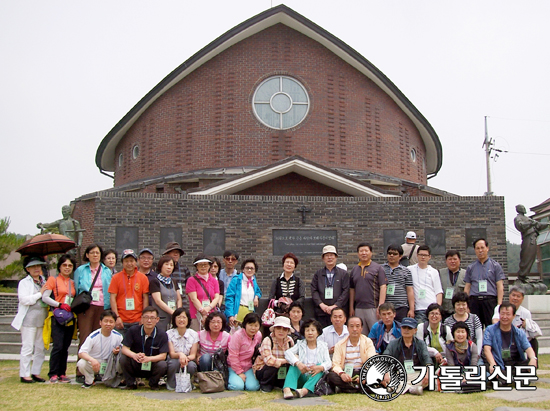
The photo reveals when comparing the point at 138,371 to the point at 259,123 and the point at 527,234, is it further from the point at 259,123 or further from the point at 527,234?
the point at 259,123

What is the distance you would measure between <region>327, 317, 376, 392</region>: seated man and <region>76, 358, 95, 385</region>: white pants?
2591mm

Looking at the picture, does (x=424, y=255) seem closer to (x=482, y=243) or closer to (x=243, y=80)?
(x=482, y=243)

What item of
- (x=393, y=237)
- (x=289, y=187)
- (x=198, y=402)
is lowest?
(x=198, y=402)

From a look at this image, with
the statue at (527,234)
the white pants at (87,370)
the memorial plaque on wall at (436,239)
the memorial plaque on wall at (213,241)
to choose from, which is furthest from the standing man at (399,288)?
the statue at (527,234)

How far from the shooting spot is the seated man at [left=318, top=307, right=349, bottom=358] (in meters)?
6.71

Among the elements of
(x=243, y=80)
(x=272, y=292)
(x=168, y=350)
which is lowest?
(x=168, y=350)

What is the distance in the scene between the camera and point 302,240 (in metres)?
12.7

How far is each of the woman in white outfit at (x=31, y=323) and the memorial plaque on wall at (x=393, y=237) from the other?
7.63 m

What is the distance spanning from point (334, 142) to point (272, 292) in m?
11.6

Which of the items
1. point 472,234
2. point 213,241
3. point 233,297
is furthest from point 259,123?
point 233,297

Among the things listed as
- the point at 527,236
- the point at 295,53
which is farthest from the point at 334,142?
the point at 527,236

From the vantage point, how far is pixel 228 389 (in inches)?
258

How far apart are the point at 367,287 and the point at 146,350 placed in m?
2.90

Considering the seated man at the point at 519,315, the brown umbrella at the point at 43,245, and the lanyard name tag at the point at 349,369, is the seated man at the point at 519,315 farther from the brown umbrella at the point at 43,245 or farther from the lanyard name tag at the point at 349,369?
the brown umbrella at the point at 43,245
